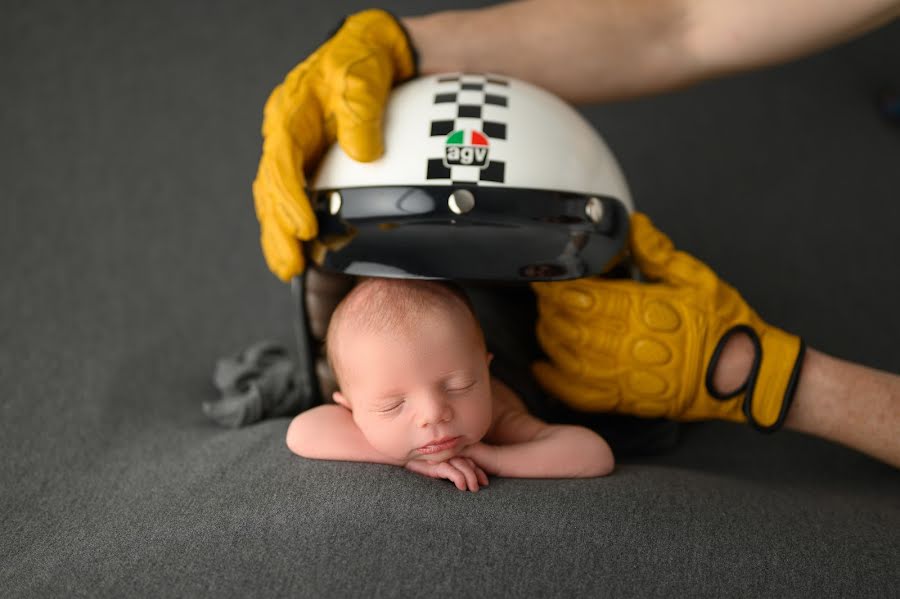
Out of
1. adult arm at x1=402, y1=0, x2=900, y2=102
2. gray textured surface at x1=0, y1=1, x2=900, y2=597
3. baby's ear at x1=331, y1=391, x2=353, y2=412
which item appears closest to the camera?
gray textured surface at x1=0, y1=1, x2=900, y2=597

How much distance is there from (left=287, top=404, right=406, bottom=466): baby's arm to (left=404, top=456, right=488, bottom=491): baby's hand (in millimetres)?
27

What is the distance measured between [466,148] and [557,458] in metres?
0.37

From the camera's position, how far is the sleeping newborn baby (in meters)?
0.83

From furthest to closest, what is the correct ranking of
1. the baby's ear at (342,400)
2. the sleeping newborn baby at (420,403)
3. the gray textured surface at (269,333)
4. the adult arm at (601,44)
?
the adult arm at (601,44) < the baby's ear at (342,400) < the sleeping newborn baby at (420,403) < the gray textured surface at (269,333)

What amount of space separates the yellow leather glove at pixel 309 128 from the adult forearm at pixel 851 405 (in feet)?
1.97

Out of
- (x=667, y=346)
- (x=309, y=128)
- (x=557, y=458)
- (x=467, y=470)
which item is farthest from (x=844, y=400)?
(x=309, y=128)

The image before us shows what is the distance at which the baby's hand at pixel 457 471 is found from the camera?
0.82 meters

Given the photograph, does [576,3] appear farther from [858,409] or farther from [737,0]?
[858,409]

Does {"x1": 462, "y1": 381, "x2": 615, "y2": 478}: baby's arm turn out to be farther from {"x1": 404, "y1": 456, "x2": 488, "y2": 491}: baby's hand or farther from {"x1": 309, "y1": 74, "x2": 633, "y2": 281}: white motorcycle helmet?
{"x1": 309, "y1": 74, "x2": 633, "y2": 281}: white motorcycle helmet

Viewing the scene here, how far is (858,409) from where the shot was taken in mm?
930

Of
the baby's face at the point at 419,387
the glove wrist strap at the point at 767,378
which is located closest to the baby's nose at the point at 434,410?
the baby's face at the point at 419,387

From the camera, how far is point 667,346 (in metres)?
0.93

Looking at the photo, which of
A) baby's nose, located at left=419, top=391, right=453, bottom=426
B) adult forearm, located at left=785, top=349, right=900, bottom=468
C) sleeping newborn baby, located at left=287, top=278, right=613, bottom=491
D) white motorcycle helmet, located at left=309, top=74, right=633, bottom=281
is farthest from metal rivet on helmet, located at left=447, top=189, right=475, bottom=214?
adult forearm, located at left=785, top=349, right=900, bottom=468

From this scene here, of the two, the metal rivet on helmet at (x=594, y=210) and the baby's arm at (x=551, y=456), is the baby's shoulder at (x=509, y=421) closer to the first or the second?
the baby's arm at (x=551, y=456)
